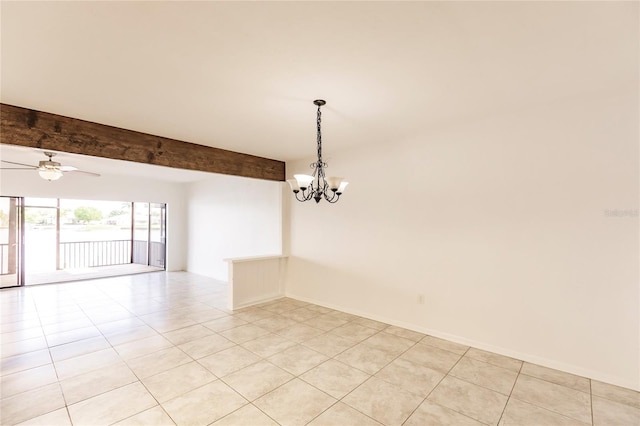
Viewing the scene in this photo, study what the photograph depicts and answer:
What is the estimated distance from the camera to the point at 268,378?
2.79 m

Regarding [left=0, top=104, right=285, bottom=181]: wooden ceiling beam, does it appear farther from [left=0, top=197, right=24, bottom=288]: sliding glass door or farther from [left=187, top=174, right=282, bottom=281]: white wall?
[left=0, top=197, right=24, bottom=288]: sliding glass door

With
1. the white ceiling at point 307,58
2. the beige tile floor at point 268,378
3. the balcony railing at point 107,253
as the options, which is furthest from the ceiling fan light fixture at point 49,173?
the balcony railing at point 107,253

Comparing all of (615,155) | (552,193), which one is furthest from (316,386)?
(615,155)

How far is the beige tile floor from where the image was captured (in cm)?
226

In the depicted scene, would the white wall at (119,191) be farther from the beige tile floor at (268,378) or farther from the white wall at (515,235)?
the white wall at (515,235)

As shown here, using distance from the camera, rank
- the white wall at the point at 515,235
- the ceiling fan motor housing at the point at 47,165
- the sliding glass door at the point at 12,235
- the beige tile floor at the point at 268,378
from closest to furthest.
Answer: the beige tile floor at the point at 268,378 < the white wall at the point at 515,235 < the ceiling fan motor housing at the point at 47,165 < the sliding glass door at the point at 12,235

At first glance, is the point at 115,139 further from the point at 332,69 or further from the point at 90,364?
the point at 332,69

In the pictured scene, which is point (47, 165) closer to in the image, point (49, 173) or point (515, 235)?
point (49, 173)

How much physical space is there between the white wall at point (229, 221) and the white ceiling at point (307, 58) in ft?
10.1

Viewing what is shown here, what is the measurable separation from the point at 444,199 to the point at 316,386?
2628 millimetres

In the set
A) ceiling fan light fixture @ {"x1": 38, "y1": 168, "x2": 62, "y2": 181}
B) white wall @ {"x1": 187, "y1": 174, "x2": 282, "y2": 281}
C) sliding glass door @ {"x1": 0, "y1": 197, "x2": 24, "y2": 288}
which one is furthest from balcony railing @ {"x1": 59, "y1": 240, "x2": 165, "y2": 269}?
ceiling fan light fixture @ {"x1": 38, "y1": 168, "x2": 62, "y2": 181}

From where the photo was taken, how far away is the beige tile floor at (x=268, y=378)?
226 cm

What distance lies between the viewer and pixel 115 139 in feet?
A: 11.6

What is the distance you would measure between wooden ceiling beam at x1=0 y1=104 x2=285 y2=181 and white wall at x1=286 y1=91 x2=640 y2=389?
2.18 meters
